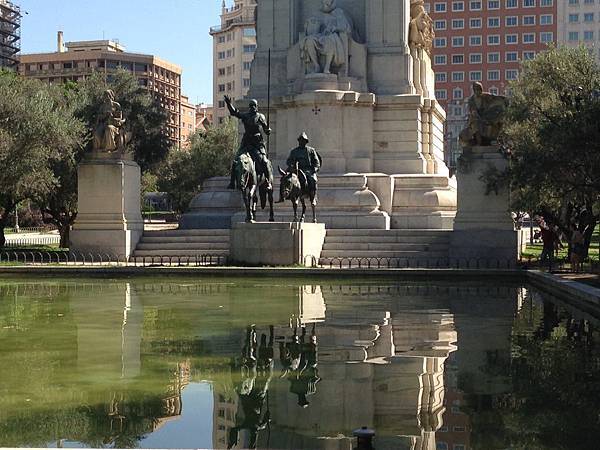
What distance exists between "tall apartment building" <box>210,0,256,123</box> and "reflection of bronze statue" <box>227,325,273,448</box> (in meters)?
142

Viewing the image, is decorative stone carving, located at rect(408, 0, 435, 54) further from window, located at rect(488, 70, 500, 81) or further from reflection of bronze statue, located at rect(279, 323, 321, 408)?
window, located at rect(488, 70, 500, 81)

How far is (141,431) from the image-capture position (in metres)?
7.36

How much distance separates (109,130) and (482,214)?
1170cm

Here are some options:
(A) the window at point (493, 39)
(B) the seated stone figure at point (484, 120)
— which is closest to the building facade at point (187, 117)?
(A) the window at point (493, 39)

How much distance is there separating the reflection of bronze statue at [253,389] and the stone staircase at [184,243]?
55.3ft

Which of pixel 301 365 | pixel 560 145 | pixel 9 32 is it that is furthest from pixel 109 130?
pixel 9 32

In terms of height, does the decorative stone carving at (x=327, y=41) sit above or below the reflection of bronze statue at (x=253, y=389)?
Answer: above

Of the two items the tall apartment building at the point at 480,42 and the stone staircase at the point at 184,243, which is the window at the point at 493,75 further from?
the stone staircase at the point at 184,243

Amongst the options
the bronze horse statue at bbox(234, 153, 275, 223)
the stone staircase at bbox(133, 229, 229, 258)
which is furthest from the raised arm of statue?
the stone staircase at bbox(133, 229, 229, 258)

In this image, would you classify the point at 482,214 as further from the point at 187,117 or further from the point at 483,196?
the point at 187,117

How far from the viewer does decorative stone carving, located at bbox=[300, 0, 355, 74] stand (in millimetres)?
33750

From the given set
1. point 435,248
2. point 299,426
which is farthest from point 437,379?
point 435,248

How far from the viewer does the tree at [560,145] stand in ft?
72.6

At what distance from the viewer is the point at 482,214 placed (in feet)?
94.0
